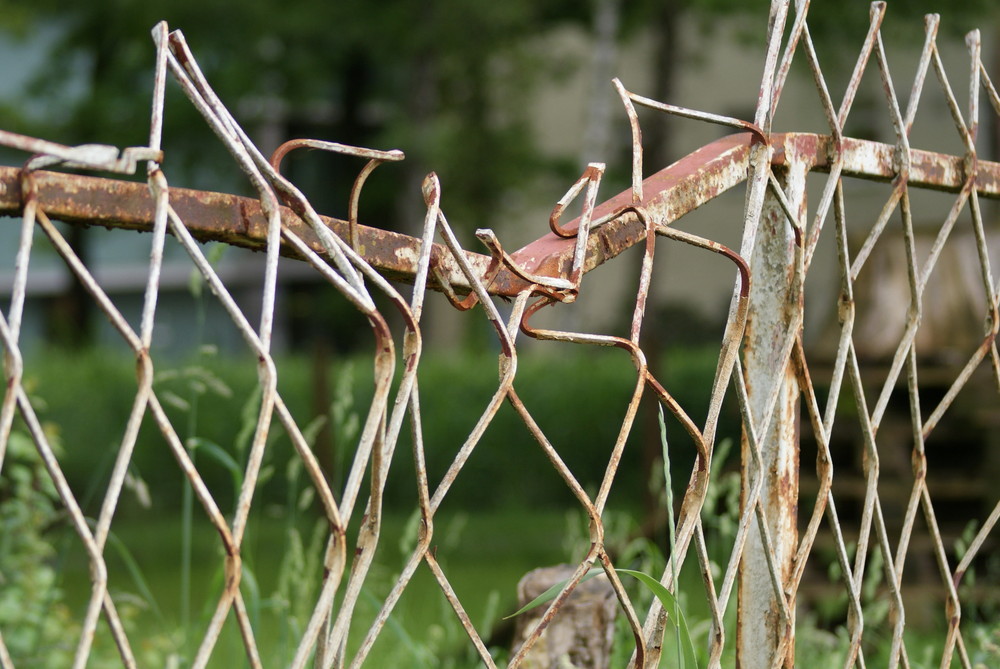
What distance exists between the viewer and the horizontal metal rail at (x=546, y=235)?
2.83 feet

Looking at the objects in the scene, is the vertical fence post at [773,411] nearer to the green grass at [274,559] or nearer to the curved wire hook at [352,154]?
the curved wire hook at [352,154]

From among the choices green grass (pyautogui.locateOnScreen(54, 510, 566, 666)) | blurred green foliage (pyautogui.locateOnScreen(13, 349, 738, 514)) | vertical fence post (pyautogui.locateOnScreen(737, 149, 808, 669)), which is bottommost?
green grass (pyautogui.locateOnScreen(54, 510, 566, 666))

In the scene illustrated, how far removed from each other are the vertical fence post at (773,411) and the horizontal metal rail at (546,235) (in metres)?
0.08

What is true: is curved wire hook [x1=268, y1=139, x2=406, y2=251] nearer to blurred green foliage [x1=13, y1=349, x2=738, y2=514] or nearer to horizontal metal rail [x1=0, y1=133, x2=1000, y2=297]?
horizontal metal rail [x1=0, y1=133, x2=1000, y2=297]

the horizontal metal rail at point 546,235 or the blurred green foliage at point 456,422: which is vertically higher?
the horizontal metal rail at point 546,235

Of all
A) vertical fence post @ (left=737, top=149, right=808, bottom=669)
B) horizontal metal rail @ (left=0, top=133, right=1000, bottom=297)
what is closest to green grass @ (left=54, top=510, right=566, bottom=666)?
vertical fence post @ (left=737, top=149, right=808, bottom=669)

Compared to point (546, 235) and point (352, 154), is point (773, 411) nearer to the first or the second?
point (546, 235)

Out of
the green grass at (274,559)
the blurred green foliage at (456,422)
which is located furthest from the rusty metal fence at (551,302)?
the blurred green foliage at (456,422)

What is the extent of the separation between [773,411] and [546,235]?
0.34 m

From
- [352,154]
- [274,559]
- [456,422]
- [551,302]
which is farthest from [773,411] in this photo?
[456,422]

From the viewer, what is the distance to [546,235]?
1.17m

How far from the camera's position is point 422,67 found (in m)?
11.2

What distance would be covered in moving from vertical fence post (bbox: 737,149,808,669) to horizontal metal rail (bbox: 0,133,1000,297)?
8 centimetres

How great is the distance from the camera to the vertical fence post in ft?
4.16
